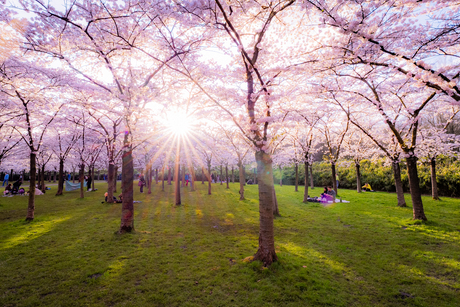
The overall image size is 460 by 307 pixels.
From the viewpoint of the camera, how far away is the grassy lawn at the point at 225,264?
4.10 meters

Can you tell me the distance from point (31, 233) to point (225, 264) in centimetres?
816

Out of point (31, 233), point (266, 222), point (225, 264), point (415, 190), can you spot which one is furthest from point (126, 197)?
point (415, 190)

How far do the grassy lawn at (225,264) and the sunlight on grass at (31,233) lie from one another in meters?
0.04

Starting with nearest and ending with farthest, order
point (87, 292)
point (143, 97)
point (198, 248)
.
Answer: point (87, 292) < point (198, 248) < point (143, 97)

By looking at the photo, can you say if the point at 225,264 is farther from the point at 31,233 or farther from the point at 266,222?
the point at 31,233

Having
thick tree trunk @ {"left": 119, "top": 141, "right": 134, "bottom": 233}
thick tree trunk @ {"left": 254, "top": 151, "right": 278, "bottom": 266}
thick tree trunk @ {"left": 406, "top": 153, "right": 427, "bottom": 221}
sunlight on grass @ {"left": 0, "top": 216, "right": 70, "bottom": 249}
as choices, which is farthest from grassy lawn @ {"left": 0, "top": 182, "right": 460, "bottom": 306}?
thick tree trunk @ {"left": 406, "top": 153, "right": 427, "bottom": 221}

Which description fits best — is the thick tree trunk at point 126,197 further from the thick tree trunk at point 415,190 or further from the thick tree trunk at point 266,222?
the thick tree trunk at point 415,190

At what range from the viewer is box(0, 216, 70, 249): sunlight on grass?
270 inches

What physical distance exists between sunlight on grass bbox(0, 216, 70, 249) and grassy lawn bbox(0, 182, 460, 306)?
0.04 metres

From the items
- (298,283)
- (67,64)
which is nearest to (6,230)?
(67,64)

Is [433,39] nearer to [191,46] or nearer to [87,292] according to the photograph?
[191,46]

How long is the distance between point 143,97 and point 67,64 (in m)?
2.76

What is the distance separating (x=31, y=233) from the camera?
7953 mm

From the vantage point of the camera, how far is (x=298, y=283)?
179 inches
